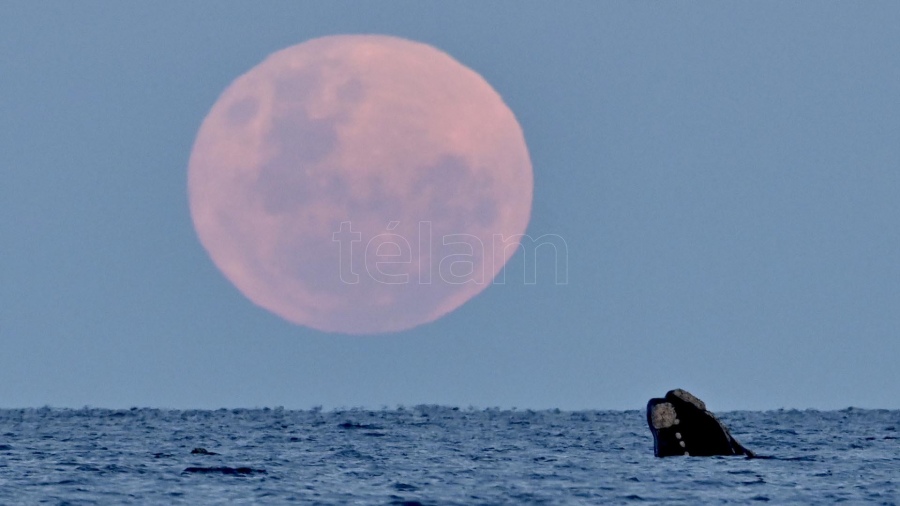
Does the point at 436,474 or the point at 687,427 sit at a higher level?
the point at 687,427

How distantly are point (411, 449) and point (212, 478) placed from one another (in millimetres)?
25329

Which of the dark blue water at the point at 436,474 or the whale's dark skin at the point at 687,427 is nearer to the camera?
the dark blue water at the point at 436,474

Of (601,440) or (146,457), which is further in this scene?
(601,440)

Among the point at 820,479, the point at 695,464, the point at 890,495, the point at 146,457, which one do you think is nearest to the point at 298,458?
the point at 146,457

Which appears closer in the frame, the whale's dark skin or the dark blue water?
the dark blue water

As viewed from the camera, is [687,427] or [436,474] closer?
[436,474]

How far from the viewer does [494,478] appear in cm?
4803

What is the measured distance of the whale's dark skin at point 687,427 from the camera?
54.9 meters

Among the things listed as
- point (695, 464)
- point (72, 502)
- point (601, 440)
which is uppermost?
point (601, 440)

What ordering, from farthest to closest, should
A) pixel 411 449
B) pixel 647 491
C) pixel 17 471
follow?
pixel 411 449
pixel 17 471
pixel 647 491

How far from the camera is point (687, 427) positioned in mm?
55875

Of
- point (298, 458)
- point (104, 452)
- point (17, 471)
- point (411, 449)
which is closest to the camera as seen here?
point (17, 471)

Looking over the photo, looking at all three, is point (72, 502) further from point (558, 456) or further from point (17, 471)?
point (558, 456)

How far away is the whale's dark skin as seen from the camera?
54.9 m
